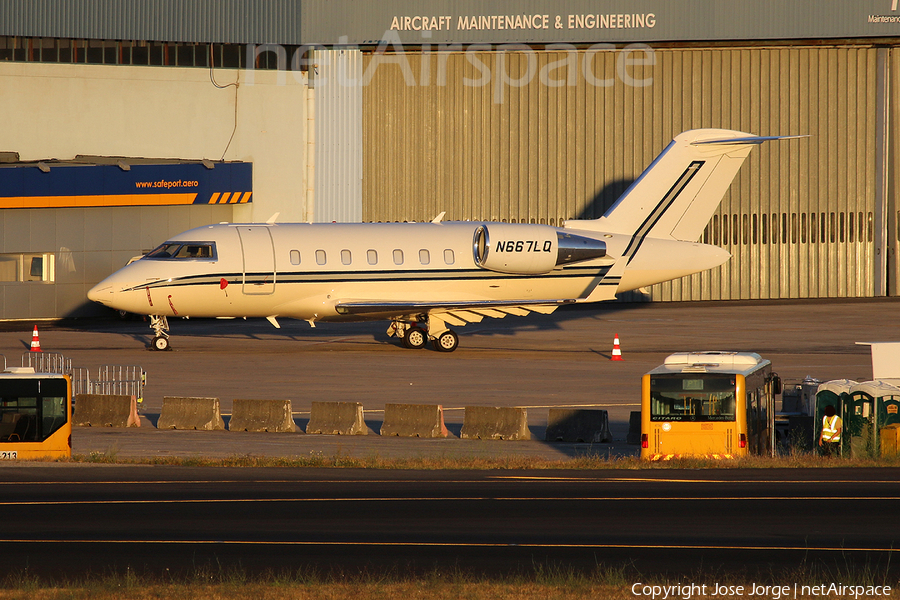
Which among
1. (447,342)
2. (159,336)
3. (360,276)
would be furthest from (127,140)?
(447,342)

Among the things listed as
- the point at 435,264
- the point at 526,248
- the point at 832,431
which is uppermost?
the point at 526,248

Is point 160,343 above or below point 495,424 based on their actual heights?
above

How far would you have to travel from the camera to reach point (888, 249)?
46594 mm

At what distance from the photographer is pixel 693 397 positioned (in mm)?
17125

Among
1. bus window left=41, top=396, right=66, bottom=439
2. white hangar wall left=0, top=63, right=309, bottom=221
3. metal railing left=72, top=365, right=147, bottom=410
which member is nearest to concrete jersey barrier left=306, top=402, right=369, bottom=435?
metal railing left=72, top=365, right=147, bottom=410

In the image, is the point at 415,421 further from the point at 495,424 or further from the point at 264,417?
the point at 264,417

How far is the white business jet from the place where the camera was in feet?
97.9

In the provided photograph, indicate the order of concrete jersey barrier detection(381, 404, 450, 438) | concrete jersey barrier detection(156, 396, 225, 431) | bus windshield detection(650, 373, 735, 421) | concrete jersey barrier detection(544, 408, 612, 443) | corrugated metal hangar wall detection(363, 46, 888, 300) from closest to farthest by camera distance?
bus windshield detection(650, 373, 735, 421)
concrete jersey barrier detection(544, 408, 612, 443)
concrete jersey barrier detection(381, 404, 450, 438)
concrete jersey barrier detection(156, 396, 225, 431)
corrugated metal hangar wall detection(363, 46, 888, 300)

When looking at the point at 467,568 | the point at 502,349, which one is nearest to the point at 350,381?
the point at 502,349

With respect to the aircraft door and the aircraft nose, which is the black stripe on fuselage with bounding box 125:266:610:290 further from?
the aircraft nose

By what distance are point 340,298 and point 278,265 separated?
Answer: 1955mm

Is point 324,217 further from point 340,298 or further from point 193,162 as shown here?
point 340,298

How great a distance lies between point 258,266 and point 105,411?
887 cm

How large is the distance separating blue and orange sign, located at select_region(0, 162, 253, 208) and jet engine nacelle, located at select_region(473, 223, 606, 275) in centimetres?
1482
